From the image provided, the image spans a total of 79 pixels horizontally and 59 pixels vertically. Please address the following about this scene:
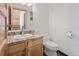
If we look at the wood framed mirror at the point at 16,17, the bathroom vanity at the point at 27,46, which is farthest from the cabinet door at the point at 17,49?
the wood framed mirror at the point at 16,17

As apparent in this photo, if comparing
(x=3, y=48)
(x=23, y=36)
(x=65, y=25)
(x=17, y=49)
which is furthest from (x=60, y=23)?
(x=3, y=48)

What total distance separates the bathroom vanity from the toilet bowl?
63 mm

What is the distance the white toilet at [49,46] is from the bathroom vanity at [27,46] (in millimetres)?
54

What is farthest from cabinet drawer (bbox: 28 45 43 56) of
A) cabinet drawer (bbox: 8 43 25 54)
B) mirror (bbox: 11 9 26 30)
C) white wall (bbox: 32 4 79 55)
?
mirror (bbox: 11 9 26 30)

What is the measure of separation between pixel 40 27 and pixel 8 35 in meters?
0.40

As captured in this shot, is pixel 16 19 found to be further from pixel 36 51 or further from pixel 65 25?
pixel 65 25

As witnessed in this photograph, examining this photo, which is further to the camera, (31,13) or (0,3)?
(31,13)

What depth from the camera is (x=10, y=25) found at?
128 centimetres

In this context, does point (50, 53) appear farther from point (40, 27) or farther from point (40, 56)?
point (40, 27)

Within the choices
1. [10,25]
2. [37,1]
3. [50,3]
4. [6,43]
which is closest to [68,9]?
[50,3]

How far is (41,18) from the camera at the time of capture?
135cm

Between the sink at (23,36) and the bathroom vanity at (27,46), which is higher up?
the sink at (23,36)

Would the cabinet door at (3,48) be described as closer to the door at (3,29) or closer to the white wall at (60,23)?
the door at (3,29)

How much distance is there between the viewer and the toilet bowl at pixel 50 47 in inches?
53.6
